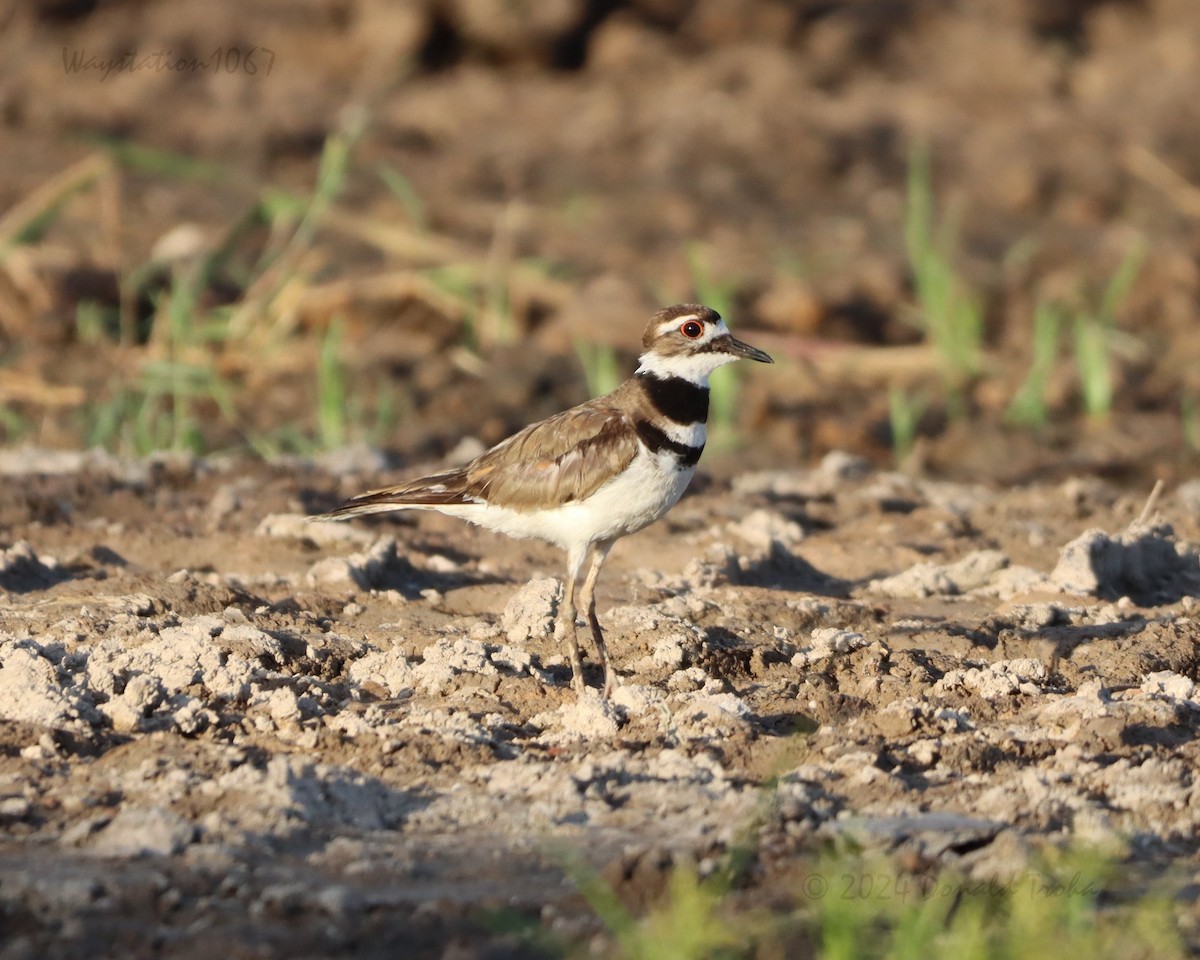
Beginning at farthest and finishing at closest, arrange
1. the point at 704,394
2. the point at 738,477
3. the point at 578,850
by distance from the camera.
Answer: the point at 738,477 → the point at 704,394 → the point at 578,850

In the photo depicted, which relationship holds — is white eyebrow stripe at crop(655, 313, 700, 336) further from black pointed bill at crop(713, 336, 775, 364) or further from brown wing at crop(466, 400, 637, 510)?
brown wing at crop(466, 400, 637, 510)

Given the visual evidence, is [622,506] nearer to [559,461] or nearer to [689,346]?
[559,461]

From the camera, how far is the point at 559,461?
5.33 m

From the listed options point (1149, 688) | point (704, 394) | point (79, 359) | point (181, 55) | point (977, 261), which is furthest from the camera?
point (181, 55)

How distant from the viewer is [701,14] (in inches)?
566

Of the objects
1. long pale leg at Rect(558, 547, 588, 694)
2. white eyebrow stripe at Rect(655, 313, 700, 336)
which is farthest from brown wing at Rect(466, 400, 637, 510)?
white eyebrow stripe at Rect(655, 313, 700, 336)

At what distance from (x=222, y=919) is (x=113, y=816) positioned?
61 cm

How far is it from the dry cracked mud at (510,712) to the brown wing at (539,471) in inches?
11.9


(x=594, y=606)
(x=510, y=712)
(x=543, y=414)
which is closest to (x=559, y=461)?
(x=594, y=606)

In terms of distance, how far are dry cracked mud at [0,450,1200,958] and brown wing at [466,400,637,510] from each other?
357mm

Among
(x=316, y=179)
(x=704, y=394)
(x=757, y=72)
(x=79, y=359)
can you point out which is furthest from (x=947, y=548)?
(x=757, y=72)

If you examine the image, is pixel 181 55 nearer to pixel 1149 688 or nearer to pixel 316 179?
pixel 316 179

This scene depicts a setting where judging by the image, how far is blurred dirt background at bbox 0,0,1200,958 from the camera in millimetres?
3850

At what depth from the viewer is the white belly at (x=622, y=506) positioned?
514 centimetres
